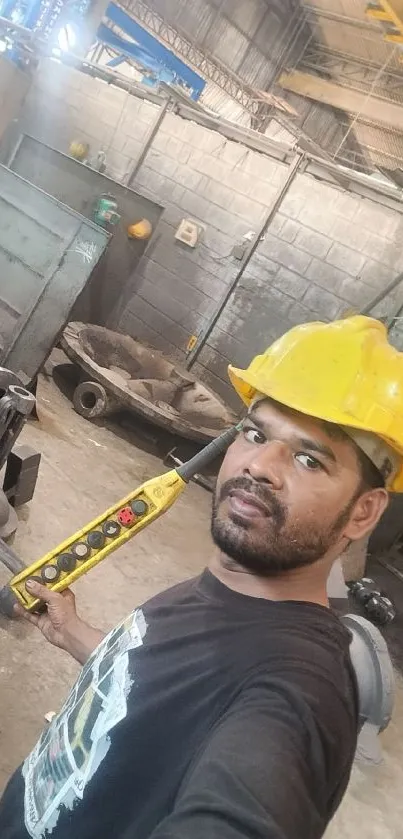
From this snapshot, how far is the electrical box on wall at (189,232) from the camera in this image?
7207 millimetres

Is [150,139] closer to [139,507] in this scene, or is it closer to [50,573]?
[139,507]

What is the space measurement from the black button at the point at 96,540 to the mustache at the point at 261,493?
0.77m

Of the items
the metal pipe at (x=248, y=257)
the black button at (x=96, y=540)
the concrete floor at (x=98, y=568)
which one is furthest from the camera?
the metal pipe at (x=248, y=257)

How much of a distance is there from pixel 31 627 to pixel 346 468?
2265mm

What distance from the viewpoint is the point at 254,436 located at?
3.89 ft

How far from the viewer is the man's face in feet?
3.35

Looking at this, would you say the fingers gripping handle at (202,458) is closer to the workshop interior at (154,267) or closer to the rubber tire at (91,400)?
the workshop interior at (154,267)

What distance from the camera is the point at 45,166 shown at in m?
7.12

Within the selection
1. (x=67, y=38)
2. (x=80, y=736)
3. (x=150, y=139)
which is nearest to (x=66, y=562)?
(x=80, y=736)

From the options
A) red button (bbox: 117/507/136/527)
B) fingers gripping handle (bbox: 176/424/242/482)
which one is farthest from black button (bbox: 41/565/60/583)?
fingers gripping handle (bbox: 176/424/242/482)

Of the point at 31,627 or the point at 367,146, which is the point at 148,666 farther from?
the point at 367,146

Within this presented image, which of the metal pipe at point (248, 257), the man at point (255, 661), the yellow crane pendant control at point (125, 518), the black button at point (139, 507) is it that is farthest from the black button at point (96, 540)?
the metal pipe at point (248, 257)

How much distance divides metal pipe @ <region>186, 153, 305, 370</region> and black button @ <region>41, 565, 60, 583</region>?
A: 5.70 m

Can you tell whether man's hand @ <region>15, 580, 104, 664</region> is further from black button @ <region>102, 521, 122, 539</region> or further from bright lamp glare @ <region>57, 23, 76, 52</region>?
bright lamp glare @ <region>57, 23, 76, 52</region>
